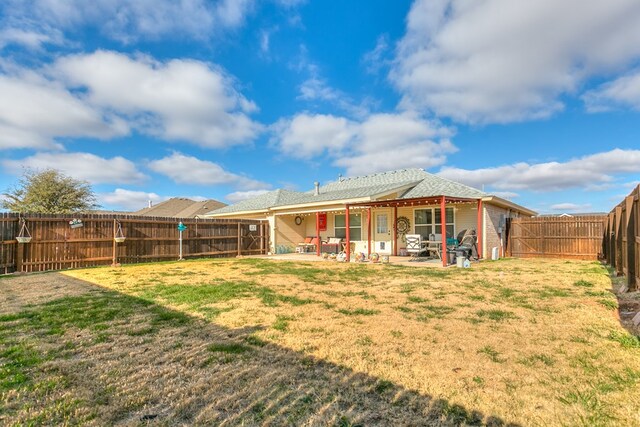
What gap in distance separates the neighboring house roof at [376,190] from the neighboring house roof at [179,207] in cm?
1525

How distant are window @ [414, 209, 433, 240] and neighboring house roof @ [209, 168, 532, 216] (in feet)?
2.72

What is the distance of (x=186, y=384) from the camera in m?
2.56

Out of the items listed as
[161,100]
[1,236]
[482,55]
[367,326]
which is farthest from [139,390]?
[161,100]

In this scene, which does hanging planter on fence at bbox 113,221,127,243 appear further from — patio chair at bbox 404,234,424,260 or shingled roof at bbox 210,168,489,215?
patio chair at bbox 404,234,424,260

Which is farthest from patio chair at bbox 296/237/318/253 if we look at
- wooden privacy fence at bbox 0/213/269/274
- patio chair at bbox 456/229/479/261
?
patio chair at bbox 456/229/479/261

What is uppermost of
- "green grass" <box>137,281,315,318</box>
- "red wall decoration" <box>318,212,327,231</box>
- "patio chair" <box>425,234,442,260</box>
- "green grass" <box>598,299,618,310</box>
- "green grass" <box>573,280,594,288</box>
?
"red wall decoration" <box>318,212,327,231</box>

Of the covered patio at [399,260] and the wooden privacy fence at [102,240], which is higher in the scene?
the wooden privacy fence at [102,240]

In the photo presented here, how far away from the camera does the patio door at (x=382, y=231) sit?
52.0ft

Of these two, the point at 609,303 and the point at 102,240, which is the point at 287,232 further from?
the point at 609,303

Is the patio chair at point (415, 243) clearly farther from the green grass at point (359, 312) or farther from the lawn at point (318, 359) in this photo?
the green grass at point (359, 312)

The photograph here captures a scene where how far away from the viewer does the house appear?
44.7ft

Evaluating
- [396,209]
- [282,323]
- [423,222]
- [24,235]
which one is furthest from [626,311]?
[24,235]

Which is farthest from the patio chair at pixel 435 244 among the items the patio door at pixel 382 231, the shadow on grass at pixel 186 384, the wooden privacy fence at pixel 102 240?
the shadow on grass at pixel 186 384

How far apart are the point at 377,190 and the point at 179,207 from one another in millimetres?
31379
